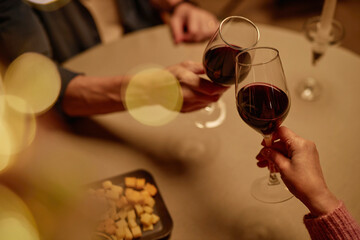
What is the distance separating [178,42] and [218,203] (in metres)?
0.67

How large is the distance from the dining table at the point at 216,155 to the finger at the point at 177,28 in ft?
1.06

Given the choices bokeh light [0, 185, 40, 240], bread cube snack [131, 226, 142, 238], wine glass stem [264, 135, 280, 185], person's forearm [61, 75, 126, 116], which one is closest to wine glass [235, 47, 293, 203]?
wine glass stem [264, 135, 280, 185]

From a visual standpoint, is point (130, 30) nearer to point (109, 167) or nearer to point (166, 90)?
point (166, 90)

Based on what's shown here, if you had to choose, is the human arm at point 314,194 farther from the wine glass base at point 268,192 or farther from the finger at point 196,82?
the finger at point 196,82

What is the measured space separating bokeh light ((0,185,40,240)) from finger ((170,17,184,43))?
0.76 m

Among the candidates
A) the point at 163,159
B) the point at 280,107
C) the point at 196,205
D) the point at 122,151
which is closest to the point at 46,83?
the point at 122,151

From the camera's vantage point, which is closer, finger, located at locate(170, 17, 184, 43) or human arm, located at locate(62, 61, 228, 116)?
human arm, located at locate(62, 61, 228, 116)

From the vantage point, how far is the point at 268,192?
0.86 metres

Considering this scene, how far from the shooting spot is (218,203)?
2.80 ft

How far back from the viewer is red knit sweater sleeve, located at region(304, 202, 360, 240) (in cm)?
64

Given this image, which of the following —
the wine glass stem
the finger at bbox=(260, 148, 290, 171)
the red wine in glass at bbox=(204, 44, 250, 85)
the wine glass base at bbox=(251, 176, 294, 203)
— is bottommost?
the wine glass base at bbox=(251, 176, 294, 203)

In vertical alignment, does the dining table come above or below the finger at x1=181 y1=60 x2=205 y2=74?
below

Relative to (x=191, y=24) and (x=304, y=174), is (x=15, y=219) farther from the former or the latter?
(x=191, y=24)

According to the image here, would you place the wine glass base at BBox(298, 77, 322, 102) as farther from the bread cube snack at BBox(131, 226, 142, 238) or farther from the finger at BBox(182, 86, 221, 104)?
the bread cube snack at BBox(131, 226, 142, 238)
